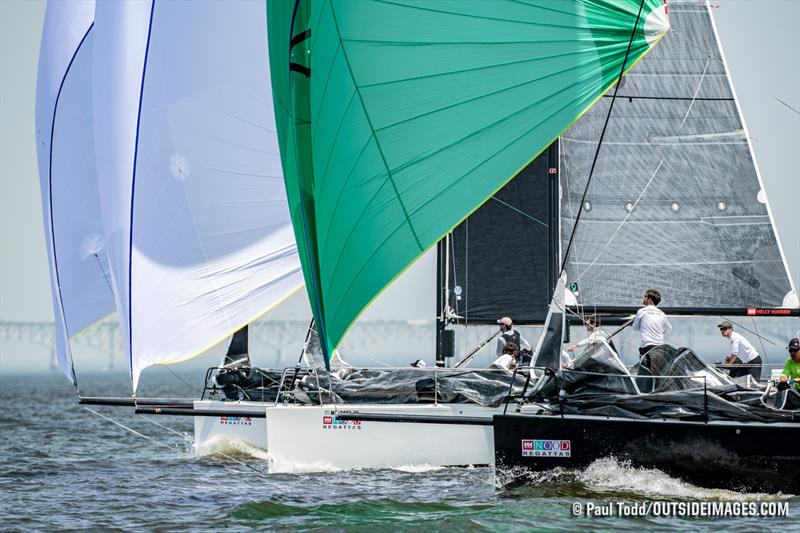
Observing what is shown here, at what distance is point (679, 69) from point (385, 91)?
7859mm

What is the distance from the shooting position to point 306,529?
37.9ft

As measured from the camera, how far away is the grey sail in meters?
17.8

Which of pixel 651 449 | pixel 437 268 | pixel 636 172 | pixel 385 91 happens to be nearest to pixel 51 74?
pixel 437 268

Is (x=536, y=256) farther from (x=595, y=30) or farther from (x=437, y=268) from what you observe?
(x=595, y=30)

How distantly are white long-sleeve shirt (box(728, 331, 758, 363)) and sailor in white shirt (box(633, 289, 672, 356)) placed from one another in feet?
9.04

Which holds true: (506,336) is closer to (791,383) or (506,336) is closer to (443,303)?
(443,303)

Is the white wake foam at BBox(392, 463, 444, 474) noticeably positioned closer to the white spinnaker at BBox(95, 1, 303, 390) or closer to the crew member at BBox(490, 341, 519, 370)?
the crew member at BBox(490, 341, 519, 370)

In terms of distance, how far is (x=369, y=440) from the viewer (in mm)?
15383

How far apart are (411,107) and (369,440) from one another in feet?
16.6

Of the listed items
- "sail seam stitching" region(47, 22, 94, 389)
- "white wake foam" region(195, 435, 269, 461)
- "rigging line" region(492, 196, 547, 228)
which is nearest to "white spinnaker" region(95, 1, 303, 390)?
"sail seam stitching" region(47, 22, 94, 389)

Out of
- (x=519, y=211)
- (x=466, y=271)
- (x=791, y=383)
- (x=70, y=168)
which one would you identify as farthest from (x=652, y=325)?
(x=70, y=168)

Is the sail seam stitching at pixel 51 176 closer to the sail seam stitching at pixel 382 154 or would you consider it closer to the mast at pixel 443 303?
the mast at pixel 443 303

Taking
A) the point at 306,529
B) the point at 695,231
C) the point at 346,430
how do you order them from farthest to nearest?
1. the point at 695,231
2. the point at 346,430
3. the point at 306,529

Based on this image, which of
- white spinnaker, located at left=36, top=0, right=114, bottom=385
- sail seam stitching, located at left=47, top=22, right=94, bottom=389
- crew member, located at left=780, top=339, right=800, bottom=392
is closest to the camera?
crew member, located at left=780, top=339, right=800, bottom=392
